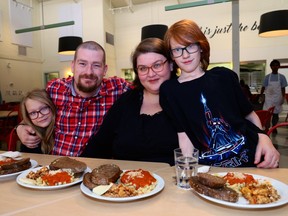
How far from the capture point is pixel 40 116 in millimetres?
2104

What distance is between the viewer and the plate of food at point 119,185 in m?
1.00

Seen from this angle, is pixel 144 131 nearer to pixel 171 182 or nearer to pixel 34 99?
pixel 171 182

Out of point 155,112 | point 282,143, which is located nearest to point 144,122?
point 155,112

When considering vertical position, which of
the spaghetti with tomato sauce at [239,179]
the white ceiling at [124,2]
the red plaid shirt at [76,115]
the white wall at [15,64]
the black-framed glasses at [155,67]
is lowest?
the spaghetti with tomato sauce at [239,179]

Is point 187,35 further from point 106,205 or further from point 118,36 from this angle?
point 118,36

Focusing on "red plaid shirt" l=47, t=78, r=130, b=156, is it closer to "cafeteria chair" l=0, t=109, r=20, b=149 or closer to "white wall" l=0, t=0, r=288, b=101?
"cafeteria chair" l=0, t=109, r=20, b=149

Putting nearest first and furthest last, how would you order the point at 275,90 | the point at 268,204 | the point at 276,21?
the point at 268,204, the point at 276,21, the point at 275,90

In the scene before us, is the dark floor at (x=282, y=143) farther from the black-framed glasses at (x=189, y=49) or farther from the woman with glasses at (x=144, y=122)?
the black-framed glasses at (x=189, y=49)

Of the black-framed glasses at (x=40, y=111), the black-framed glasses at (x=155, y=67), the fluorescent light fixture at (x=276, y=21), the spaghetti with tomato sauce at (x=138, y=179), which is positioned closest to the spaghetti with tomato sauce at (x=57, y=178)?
the spaghetti with tomato sauce at (x=138, y=179)

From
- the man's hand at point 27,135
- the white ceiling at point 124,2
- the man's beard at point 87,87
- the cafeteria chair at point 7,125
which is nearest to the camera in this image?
the man's hand at point 27,135

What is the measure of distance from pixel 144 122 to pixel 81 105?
628 millimetres

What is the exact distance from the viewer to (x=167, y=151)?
178cm

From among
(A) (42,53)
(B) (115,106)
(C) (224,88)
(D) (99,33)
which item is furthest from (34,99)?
(A) (42,53)

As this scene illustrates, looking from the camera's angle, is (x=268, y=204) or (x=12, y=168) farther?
(x=12, y=168)
